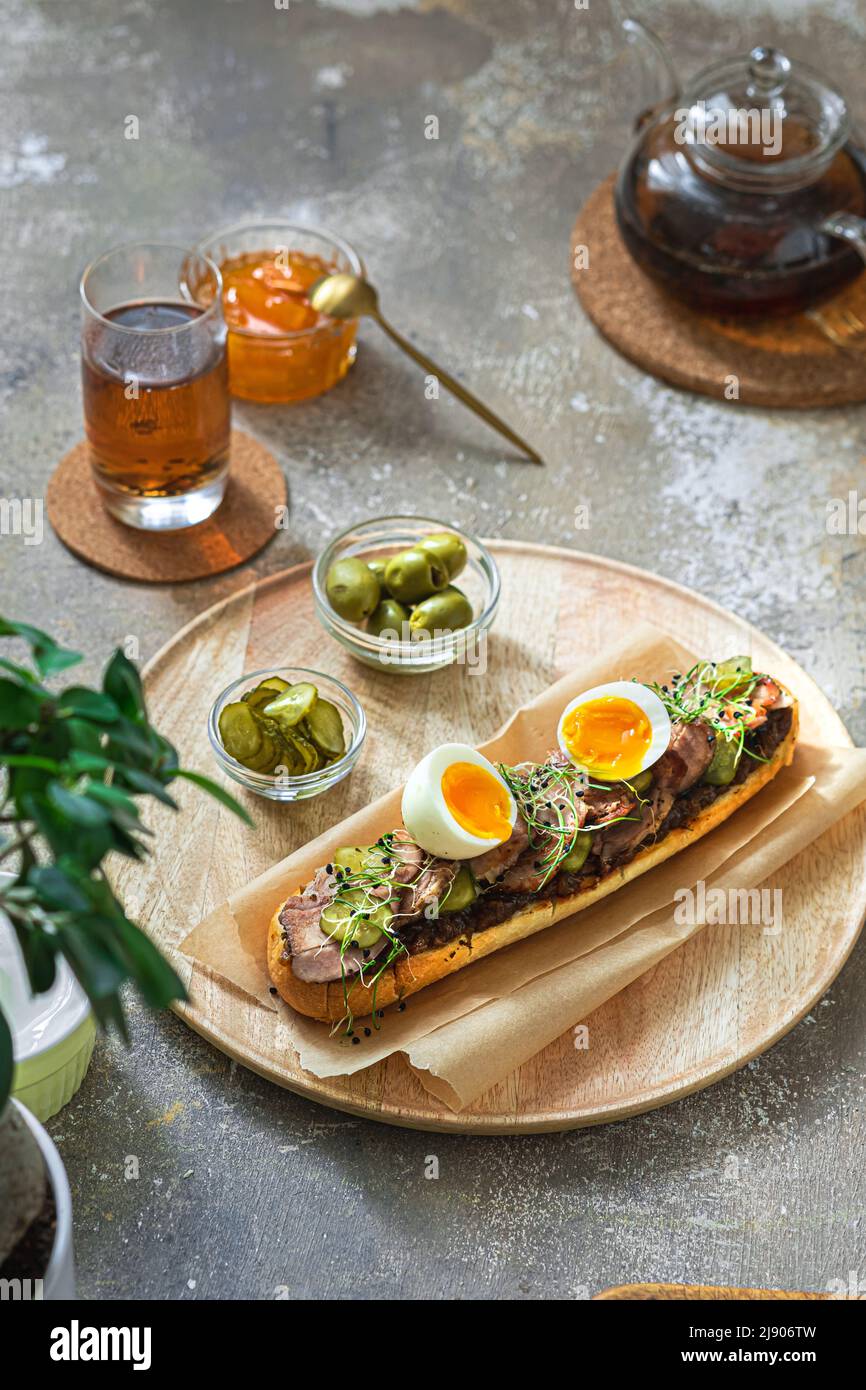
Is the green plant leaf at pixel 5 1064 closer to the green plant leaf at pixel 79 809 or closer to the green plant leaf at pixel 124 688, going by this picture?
the green plant leaf at pixel 79 809

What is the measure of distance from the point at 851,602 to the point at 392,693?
1213mm

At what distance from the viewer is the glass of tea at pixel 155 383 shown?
3230mm

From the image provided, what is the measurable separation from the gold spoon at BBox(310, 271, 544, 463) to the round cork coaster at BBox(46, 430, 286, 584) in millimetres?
493

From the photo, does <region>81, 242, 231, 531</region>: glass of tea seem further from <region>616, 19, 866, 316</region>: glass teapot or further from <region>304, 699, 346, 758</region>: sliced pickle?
<region>616, 19, 866, 316</region>: glass teapot

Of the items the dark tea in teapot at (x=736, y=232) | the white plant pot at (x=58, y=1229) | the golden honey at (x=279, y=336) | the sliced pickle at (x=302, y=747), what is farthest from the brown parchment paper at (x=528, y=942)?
the dark tea in teapot at (x=736, y=232)

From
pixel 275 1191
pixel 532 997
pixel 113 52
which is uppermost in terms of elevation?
pixel 113 52

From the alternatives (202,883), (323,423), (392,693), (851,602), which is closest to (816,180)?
(851,602)

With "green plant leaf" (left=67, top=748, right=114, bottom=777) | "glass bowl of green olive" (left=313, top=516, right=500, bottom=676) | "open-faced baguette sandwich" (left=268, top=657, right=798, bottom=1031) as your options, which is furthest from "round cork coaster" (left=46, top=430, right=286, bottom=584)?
"green plant leaf" (left=67, top=748, right=114, bottom=777)

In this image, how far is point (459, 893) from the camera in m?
2.61

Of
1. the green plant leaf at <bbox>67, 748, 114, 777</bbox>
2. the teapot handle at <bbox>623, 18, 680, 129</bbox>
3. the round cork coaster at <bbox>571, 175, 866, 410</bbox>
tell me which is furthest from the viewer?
the teapot handle at <bbox>623, 18, 680, 129</bbox>

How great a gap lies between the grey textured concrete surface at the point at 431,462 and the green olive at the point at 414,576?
48cm

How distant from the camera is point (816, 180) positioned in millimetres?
3842

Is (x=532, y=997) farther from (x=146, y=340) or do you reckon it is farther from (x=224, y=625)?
(x=146, y=340)

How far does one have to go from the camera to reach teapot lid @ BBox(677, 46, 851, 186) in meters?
3.78
